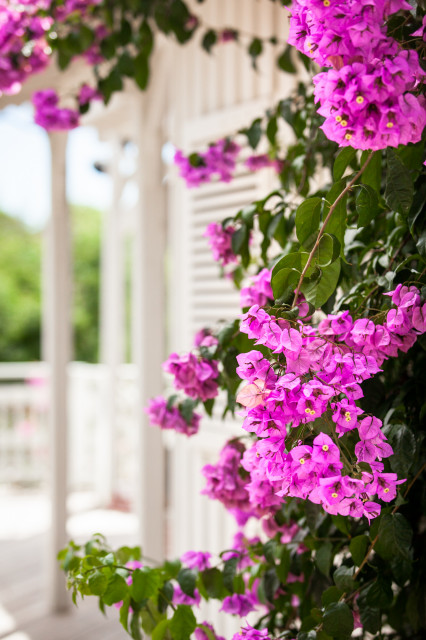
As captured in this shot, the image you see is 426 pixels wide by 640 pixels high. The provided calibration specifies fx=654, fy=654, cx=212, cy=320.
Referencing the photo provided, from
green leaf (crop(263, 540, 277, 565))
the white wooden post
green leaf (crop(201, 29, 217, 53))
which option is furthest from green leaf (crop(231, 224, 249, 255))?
the white wooden post

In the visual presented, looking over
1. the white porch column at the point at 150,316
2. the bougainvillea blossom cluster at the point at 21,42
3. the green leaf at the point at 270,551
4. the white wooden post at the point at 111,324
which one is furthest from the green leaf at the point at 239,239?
the white wooden post at the point at 111,324

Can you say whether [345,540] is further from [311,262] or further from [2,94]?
[2,94]

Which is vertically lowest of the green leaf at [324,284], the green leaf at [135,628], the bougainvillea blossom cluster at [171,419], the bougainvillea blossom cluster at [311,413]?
the green leaf at [135,628]

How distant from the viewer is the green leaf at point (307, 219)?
80cm

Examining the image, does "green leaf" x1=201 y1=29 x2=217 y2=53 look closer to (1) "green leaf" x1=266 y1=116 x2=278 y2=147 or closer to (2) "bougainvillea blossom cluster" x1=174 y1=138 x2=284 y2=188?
(2) "bougainvillea blossom cluster" x1=174 y1=138 x2=284 y2=188

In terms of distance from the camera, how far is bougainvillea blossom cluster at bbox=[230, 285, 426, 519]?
0.68m

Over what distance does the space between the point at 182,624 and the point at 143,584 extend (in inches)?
3.6

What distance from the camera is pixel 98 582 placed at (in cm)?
104

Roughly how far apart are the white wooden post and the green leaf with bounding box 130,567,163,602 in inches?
Answer: 153

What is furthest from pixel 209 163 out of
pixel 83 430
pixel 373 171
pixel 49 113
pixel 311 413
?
pixel 83 430

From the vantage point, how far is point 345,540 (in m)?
1.13

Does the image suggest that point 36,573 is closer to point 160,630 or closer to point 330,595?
point 160,630

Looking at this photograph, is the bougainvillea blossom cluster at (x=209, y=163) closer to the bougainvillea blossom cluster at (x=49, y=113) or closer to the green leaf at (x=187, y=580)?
the bougainvillea blossom cluster at (x=49, y=113)

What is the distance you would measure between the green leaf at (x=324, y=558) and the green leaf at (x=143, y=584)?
27cm
